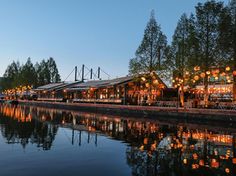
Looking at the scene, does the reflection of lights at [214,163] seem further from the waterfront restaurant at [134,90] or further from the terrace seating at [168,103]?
the waterfront restaurant at [134,90]

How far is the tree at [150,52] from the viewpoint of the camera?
48.5 meters

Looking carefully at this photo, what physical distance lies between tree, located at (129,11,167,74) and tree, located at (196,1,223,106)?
32.4ft

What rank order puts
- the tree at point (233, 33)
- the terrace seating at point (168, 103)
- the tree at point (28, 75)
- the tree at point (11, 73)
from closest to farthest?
the tree at point (233, 33) → the terrace seating at point (168, 103) → the tree at point (28, 75) → the tree at point (11, 73)

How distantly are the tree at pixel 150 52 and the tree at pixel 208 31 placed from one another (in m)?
9.88

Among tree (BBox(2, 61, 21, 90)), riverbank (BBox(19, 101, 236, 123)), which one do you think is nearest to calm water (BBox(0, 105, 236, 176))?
riverbank (BBox(19, 101, 236, 123))

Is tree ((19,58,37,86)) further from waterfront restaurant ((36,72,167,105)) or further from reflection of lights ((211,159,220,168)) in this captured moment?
reflection of lights ((211,159,220,168))

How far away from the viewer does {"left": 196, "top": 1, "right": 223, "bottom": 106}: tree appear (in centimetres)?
3772

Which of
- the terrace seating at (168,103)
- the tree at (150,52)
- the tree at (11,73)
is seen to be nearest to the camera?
the terrace seating at (168,103)

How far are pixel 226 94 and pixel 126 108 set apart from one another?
52.7ft

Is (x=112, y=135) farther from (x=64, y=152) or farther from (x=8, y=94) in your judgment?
(x=8, y=94)

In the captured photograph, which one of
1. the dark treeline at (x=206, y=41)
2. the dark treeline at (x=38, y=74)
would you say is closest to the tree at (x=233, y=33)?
the dark treeline at (x=206, y=41)

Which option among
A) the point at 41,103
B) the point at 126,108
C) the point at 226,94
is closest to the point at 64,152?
the point at 126,108

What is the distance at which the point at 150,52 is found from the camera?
160 feet

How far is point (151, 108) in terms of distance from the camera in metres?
39.4
